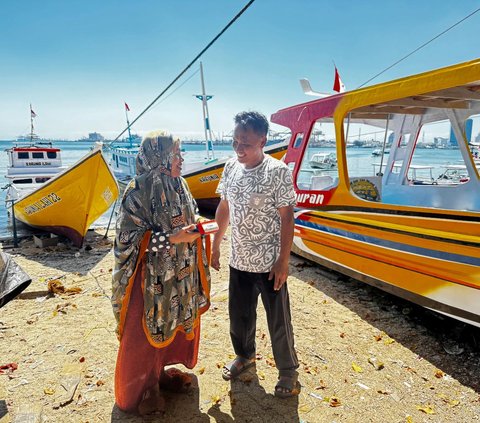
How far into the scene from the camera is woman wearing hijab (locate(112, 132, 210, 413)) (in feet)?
7.14

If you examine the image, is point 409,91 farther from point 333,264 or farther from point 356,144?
point 333,264

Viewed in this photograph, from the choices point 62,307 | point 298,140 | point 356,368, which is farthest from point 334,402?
point 298,140

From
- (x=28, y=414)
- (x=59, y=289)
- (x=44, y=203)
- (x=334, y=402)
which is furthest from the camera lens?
(x=44, y=203)

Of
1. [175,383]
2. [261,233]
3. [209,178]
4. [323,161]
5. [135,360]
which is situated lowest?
[175,383]

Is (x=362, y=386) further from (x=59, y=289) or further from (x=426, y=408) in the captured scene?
(x=59, y=289)

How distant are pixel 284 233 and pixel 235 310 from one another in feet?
2.78

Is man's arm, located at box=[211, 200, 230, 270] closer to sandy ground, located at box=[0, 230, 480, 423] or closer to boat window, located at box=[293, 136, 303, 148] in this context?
sandy ground, located at box=[0, 230, 480, 423]

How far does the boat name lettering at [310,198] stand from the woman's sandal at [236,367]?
8.13 ft

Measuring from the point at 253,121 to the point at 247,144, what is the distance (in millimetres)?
160

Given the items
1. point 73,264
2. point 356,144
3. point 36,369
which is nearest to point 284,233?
point 36,369

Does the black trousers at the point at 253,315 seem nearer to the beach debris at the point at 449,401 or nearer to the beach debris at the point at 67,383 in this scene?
the beach debris at the point at 449,401

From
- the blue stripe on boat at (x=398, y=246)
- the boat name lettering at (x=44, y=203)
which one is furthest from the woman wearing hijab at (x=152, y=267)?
the boat name lettering at (x=44, y=203)

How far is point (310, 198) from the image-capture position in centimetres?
497

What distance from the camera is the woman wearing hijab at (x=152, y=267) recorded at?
2176mm
